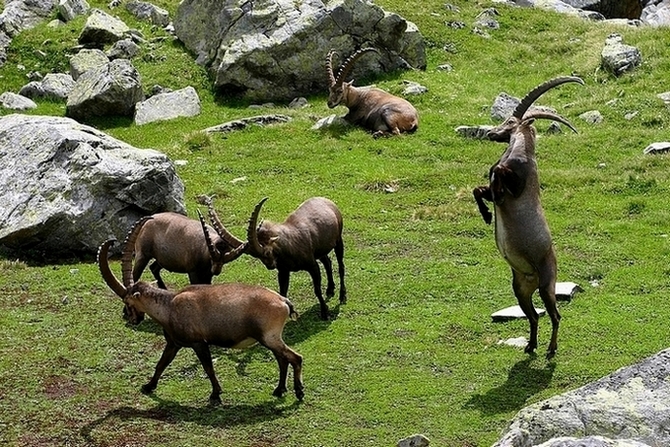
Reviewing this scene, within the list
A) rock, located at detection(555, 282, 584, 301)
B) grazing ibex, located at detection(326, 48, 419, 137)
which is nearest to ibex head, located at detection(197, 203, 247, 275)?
rock, located at detection(555, 282, 584, 301)

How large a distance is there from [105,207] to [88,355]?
4.88 meters

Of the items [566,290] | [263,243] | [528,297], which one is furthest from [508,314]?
[263,243]

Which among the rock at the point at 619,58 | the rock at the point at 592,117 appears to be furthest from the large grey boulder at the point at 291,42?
the rock at the point at 592,117

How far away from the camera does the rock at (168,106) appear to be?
26855 mm

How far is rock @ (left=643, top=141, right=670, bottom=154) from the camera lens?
21625mm

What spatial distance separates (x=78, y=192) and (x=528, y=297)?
330 inches

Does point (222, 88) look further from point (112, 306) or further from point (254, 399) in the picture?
point (254, 399)

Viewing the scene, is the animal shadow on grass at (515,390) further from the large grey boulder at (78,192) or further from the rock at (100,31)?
the rock at (100,31)

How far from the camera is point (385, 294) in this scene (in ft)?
52.2

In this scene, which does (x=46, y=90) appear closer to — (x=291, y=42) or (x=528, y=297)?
(x=291, y=42)

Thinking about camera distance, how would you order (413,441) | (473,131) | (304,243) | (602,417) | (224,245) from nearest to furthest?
1. (602,417)
2. (413,441)
3. (224,245)
4. (304,243)
5. (473,131)

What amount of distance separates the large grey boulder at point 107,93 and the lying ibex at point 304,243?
12091mm

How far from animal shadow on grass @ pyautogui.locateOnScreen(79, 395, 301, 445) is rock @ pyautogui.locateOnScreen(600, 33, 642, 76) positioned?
60.2 feet

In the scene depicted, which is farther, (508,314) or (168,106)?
(168,106)
